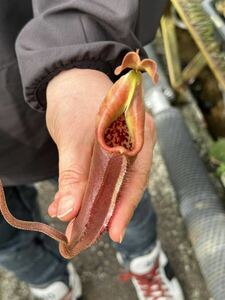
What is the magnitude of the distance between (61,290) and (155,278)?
316 millimetres

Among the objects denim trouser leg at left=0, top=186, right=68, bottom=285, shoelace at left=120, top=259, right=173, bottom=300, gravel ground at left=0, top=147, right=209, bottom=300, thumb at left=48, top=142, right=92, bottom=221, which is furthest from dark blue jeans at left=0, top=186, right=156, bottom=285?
thumb at left=48, top=142, right=92, bottom=221

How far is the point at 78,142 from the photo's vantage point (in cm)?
69

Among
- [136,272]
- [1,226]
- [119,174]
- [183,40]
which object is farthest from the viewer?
[183,40]

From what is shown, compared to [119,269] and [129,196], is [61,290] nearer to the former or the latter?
[119,269]

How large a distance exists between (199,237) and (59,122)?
944 millimetres

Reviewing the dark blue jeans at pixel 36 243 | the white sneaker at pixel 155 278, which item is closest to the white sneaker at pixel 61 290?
the dark blue jeans at pixel 36 243

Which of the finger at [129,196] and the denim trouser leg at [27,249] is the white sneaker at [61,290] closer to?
the denim trouser leg at [27,249]

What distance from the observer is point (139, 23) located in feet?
3.23

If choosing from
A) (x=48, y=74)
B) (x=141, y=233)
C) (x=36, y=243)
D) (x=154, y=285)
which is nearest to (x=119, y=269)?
(x=154, y=285)

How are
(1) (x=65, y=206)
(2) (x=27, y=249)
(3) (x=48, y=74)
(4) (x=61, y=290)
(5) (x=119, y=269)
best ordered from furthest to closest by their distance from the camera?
1. (5) (x=119, y=269)
2. (4) (x=61, y=290)
3. (2) (x=27, y=249)
4. (3) (x=48, y=74)
5. (1) (x=65, y=206)

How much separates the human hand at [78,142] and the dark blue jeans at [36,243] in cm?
48

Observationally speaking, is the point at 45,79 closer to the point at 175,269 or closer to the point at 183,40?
the point at 175,269

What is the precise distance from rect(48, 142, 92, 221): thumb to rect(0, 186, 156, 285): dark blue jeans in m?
0.50

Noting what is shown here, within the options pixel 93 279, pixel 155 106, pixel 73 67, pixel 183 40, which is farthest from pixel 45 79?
pixel 183 40
